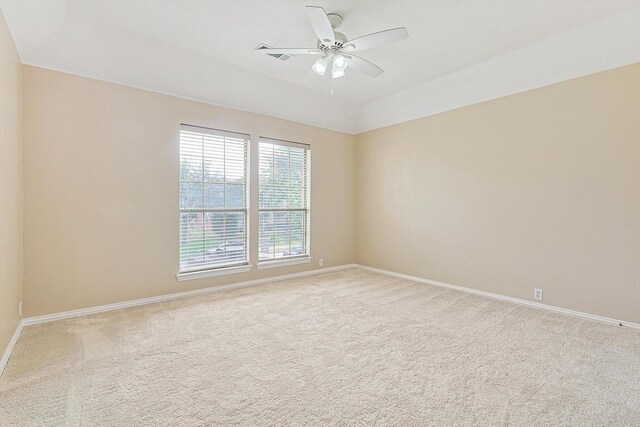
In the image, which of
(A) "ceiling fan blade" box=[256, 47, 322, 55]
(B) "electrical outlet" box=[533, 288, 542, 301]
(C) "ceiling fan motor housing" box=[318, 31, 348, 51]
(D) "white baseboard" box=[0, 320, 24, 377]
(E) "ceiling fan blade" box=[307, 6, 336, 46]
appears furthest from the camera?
(B) "electrical outlet" box=[533, 288, 542, 301]

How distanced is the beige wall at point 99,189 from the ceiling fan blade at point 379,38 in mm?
2141

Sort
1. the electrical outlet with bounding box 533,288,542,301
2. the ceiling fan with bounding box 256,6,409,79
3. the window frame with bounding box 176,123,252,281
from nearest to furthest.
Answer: the ceiling fan with bounding box 256,6,409,79, the electrical outlet with bounding box 533,288,542,301, the window frame with bounding box 176,123,252,281

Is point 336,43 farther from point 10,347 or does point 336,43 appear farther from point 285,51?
point 10,347

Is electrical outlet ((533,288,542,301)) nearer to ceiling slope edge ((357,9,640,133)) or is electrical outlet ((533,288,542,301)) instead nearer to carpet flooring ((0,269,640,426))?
carpet flooring ((0,269,640,426))

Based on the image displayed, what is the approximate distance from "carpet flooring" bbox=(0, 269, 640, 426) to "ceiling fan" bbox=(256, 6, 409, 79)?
2639 mm

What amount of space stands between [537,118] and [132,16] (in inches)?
178

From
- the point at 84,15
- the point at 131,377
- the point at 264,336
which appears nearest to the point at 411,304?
the point at 264,336

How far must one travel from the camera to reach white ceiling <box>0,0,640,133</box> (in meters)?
2.82

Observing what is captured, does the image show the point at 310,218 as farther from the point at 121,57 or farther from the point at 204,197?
the point at 121,57

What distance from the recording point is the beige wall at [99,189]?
3.04 metres

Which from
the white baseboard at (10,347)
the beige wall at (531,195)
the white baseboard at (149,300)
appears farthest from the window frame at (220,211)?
the beige wall at (531,195)

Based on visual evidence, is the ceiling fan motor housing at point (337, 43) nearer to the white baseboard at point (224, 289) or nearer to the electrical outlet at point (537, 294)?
the white baseboard at point (224, 289)

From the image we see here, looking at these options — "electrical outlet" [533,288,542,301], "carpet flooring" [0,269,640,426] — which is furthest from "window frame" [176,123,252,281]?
"electrical outlet" [533,288,542,301]

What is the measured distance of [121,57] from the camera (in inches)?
130
